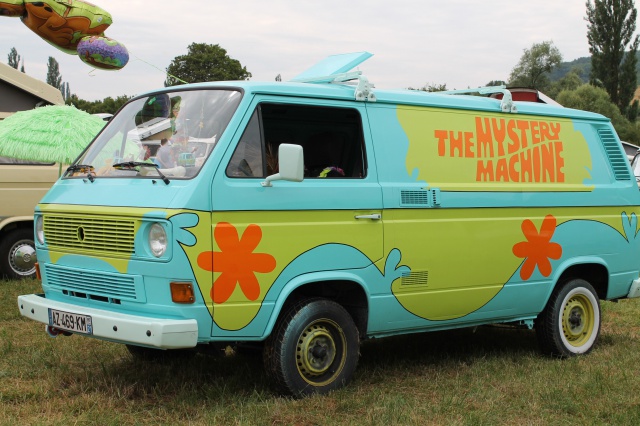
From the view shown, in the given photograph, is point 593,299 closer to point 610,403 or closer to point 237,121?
point 610,403

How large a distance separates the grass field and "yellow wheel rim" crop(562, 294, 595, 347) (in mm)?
194

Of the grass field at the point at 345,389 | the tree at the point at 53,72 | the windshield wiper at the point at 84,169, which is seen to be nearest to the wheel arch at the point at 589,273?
the grass field at the point at 345,389

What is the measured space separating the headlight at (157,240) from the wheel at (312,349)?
1.02m

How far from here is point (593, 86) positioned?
5828 cm

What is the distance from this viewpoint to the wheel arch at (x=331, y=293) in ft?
18.4

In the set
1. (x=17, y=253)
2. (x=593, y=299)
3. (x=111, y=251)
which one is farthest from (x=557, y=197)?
(x=17, y=253)

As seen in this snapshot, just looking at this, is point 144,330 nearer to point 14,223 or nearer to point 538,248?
point 538,248

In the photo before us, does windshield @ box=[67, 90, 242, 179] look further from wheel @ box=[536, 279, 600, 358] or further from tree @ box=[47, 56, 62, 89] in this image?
tree @ box=[47, 56, 62, 89]

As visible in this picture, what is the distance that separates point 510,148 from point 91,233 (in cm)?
360

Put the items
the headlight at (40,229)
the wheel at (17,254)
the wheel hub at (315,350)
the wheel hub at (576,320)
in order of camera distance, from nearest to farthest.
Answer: the wheel hub at (315,350) → the headlight at (40,229) → the wheel hub at (576,320) → the wheel at (17,254)

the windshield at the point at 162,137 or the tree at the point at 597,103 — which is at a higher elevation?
the tree at the point at 597,103

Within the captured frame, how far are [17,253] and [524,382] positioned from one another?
7401 millimetres

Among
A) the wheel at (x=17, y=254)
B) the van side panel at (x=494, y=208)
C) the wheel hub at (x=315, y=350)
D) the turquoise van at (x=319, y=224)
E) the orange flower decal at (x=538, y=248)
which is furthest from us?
the wheel at (x=17, y=254)

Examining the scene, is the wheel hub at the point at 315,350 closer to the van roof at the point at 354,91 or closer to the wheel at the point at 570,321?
the van roof at the point at 354,91
